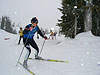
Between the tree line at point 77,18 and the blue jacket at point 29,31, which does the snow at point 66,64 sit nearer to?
the blue jacket at point 29,31

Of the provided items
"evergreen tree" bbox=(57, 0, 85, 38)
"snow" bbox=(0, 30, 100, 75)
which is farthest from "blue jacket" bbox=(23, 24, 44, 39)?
"evergreen tree" bbox=(57, 0, 85, 38)

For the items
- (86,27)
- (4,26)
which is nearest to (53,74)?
(86,27)

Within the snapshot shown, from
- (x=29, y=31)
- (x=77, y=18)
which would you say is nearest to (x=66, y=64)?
(x=29, y=31)

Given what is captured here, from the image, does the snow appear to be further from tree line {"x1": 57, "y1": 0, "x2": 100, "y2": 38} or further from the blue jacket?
tree line {"x1": 57, "y1": 0, "x2": 100, "y2": 38}

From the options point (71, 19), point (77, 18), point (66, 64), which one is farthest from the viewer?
point (71, 19)

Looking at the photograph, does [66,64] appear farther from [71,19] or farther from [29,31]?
[71,19]

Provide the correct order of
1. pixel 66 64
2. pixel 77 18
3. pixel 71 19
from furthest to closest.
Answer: pixel 71 19, pixel 77 18, pixel 66 64

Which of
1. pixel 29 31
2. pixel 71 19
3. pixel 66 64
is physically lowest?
pixel 66 64

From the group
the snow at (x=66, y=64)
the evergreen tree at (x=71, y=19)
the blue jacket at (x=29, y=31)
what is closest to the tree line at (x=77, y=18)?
the evergreen tree at (x=71, y=19)

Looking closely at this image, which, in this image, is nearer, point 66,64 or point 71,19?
point 66,64

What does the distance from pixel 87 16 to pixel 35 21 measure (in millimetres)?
7045

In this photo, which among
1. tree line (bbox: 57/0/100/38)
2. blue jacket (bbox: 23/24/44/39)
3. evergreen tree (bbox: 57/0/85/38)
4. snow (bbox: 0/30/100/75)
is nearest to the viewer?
snow (bbox: 0/30/100/75)

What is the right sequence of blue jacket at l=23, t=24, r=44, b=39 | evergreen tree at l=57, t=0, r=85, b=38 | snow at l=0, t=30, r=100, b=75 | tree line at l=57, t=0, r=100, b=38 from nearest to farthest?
snow at l=0, t=30, r=100, b=75 < blue jacket at l=23, t=24, r=44, b=39 < tree line at l=57, t=0, r=100, b=38 < evergreen tree at l=57, t=0, r=85, b=38

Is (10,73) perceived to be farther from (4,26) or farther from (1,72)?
(4,26)
